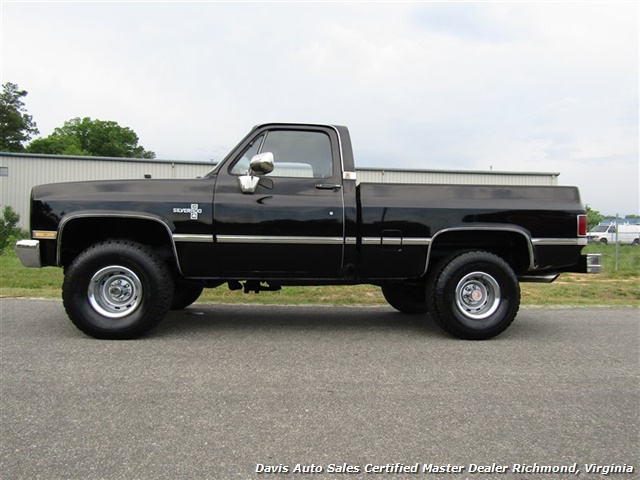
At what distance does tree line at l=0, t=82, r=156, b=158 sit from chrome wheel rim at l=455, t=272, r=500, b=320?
62.0m

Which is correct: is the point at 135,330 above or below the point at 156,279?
below

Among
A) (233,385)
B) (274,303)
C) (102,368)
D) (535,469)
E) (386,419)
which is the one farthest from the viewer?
(274,303)

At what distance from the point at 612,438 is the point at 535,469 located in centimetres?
68

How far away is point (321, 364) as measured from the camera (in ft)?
12.9

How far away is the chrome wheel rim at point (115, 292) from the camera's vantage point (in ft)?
15.2

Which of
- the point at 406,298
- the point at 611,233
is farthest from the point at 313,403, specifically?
the point at 611,233

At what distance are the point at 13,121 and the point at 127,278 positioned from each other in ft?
204

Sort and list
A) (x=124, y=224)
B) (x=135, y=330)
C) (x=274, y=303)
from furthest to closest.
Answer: (x=274, y=303)
(x=124, y=224)
(x=135, y=330)

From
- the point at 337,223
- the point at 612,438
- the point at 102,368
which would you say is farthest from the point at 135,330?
the point at 612,438

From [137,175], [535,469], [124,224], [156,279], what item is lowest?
[535,469]

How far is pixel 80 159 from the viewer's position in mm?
23266

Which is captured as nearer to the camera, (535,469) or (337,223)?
(535,469)

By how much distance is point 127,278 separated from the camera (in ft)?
15.4

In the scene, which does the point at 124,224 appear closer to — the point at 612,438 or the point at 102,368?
the point at 102,368
